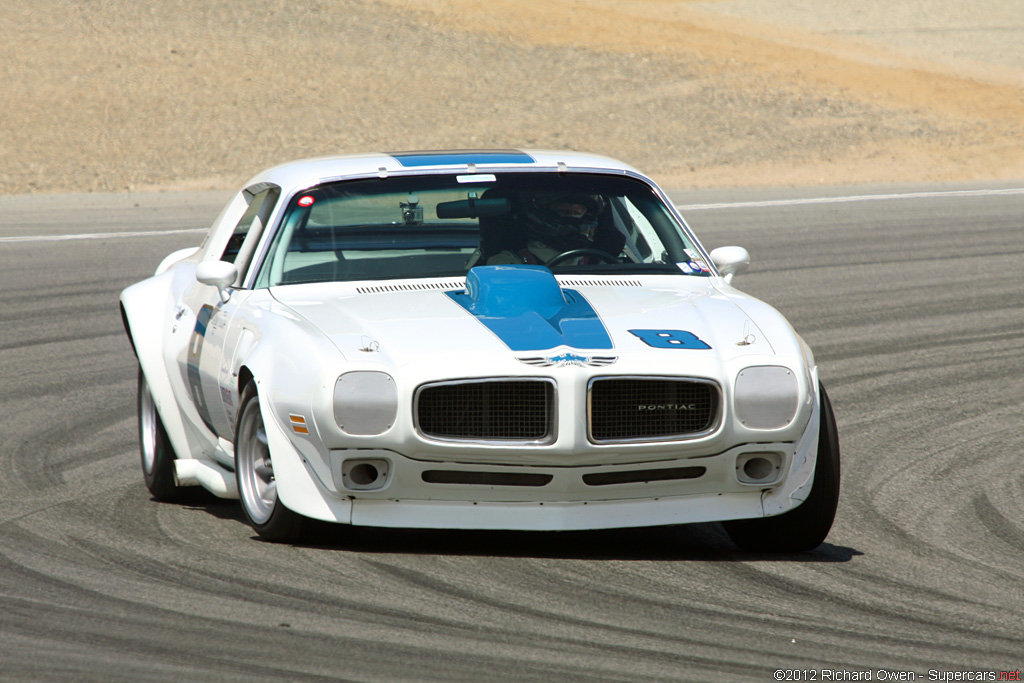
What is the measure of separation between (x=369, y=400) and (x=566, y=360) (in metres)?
0.68

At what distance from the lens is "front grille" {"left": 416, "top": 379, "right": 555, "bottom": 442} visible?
511 centimetres

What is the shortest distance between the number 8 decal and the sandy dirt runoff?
69.5 feet

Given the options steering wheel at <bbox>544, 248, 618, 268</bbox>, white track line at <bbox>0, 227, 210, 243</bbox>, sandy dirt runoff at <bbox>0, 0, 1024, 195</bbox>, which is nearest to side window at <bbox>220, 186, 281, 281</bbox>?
steering wheel at <bbox>544, 248, 618, 268</bbox>

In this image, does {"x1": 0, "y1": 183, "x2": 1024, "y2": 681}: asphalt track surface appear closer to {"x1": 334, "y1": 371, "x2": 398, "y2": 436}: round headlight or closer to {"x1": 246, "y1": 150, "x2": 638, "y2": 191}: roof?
{"x1": 334, "y1": 371, "x2": 398, "y2": 436}: round headlight

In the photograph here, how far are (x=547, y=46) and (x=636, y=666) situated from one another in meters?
39.0

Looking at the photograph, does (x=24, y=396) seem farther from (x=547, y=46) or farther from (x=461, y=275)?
(x=547, y=46)

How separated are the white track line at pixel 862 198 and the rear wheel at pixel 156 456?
47.8 feet

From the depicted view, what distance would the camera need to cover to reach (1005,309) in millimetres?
12617

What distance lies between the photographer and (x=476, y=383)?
510 cm

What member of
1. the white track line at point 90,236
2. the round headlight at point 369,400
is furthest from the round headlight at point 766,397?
the white track line at point 90,236

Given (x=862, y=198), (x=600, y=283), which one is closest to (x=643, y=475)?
(x=600, y=283)

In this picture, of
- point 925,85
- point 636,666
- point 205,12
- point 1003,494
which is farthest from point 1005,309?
point 205,12

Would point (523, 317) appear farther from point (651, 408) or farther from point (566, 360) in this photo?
point (651, 408)

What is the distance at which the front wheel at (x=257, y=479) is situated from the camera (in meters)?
5.43
